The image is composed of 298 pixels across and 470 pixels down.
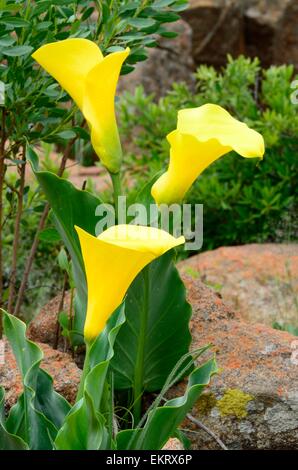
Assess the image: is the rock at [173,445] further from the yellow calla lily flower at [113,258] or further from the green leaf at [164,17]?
the green leaf at [164,17]

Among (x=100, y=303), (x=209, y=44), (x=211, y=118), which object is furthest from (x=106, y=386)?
(x=209, y=44)

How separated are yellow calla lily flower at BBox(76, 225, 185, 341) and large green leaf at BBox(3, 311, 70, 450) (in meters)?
0.18

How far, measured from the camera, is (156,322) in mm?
2406

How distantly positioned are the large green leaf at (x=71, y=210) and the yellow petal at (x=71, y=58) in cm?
26

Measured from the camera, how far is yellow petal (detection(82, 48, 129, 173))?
194 centimetres

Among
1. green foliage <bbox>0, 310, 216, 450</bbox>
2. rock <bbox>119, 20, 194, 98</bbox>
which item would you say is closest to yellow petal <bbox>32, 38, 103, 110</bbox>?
green foliage <bbox>0, 310, 216, 450</bbox>

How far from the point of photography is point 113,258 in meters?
1.75

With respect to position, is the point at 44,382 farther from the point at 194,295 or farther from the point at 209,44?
the point at 209,44

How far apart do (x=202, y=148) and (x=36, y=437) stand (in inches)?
26.8

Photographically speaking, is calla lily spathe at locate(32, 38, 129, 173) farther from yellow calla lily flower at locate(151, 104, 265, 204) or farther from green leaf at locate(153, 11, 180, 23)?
green leaf at locate(153, 11, 180, 23)

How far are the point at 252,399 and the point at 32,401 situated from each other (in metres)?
0.72

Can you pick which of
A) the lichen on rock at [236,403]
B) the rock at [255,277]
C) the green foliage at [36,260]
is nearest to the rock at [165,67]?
the green foliage at [36,260]

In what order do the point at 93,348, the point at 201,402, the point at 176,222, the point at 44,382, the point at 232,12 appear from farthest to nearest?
the point at 232,12 < the point at 201,402 < the point at 176,222 < the point at 44,382 < the point at 93,348

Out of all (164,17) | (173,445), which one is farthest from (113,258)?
(164,17)
